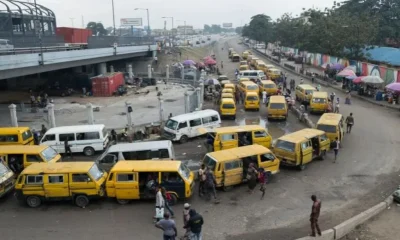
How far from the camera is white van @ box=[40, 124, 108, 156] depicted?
20.9 m

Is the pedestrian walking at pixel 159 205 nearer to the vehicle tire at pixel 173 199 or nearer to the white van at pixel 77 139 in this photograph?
the vehicle tire at pixel 173 199

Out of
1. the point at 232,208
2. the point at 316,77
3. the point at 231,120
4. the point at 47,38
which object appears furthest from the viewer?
the point at 316,77

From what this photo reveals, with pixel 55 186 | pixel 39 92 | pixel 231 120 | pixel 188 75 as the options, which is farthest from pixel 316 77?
pixel 55 186

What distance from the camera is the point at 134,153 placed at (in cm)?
1730

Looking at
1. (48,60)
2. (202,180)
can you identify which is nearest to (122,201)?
(202,180)

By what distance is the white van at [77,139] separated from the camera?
68.6 ft

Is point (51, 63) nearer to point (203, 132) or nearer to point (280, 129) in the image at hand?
point (203, 132)

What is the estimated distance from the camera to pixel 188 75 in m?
51.5

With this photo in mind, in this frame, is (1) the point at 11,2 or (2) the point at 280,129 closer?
(2) the point at 280,129

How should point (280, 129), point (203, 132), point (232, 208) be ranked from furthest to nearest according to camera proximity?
point (280, 129), point (203, 132), point (232, 208)

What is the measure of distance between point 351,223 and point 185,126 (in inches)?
489

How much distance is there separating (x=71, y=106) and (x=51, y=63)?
758 centimetres

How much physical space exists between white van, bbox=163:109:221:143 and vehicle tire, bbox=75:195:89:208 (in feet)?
30.2

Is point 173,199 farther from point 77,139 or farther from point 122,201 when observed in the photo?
point 77,139
